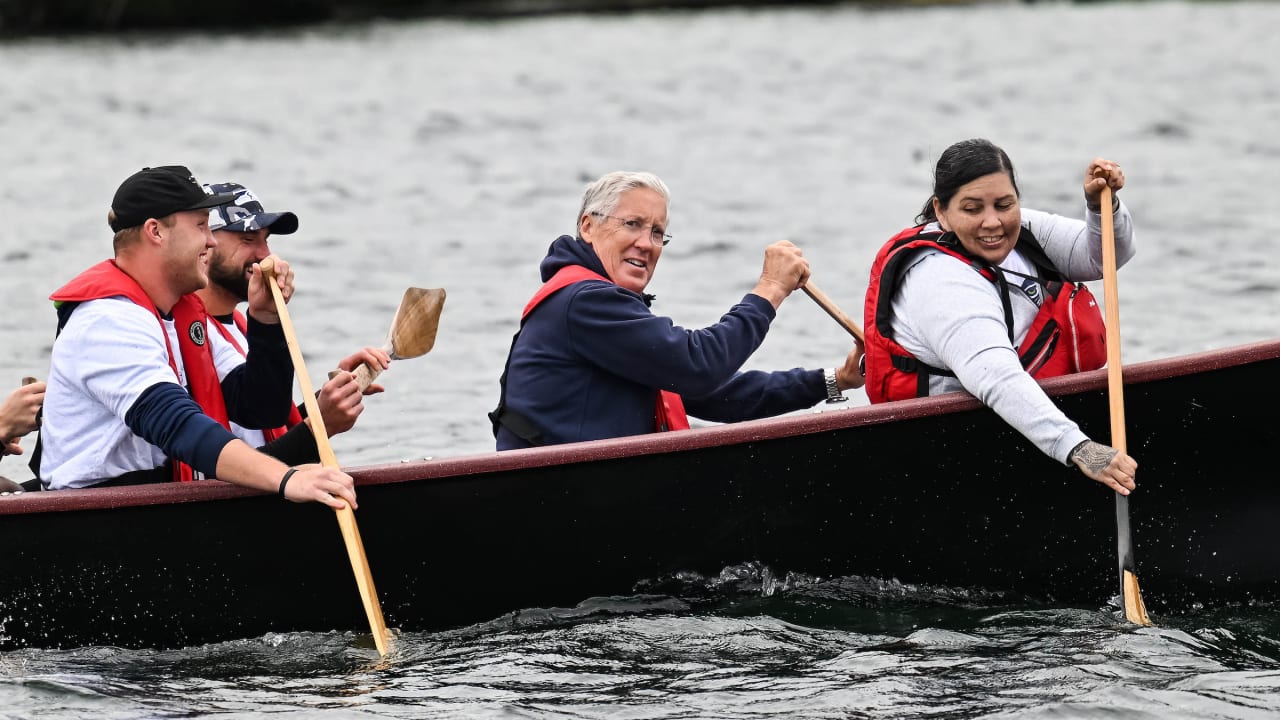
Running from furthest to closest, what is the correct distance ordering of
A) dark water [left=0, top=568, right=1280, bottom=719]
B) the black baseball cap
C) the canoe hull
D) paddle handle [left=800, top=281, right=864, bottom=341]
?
paddle handle [left=800, top=281, right=864, bottom=341], the canoe hull, the black baseball cap, dark water [left=0, top=568, right=1280, bottom=719]

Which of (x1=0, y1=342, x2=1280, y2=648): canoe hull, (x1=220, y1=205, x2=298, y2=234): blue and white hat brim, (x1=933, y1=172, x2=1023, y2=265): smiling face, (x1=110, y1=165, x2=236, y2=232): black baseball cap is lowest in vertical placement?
(x1=0, y1=342, x2=1280, y2=648): canoe hull

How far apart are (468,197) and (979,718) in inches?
492

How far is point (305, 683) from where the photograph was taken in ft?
15.5

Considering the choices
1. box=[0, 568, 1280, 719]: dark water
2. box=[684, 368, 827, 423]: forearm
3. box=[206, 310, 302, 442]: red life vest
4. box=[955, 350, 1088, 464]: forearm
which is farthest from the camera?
box=[684, 368, 827, 423]: forearm

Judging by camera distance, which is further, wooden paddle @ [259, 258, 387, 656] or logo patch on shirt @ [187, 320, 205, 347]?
logo patch on shirt @ [187, 320, 205, 347]

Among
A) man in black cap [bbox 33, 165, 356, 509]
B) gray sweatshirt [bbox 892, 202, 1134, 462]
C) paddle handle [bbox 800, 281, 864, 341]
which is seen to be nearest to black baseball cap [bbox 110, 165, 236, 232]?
man in black cap [bbox 33, 165, 356, 509]

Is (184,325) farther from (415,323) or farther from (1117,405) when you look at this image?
(1117,405)

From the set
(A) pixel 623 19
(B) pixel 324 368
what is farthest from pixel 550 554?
(A) pixel 623 19

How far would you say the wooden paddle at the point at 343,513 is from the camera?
464cm

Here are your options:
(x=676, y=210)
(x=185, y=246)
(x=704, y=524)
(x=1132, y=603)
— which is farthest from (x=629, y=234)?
(x=676, y=210)

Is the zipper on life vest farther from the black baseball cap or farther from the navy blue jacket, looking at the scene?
the black baseball cap

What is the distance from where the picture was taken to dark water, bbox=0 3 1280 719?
4.64 m

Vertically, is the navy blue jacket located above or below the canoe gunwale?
above

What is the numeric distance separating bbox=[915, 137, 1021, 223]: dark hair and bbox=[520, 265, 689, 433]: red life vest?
0.94m
